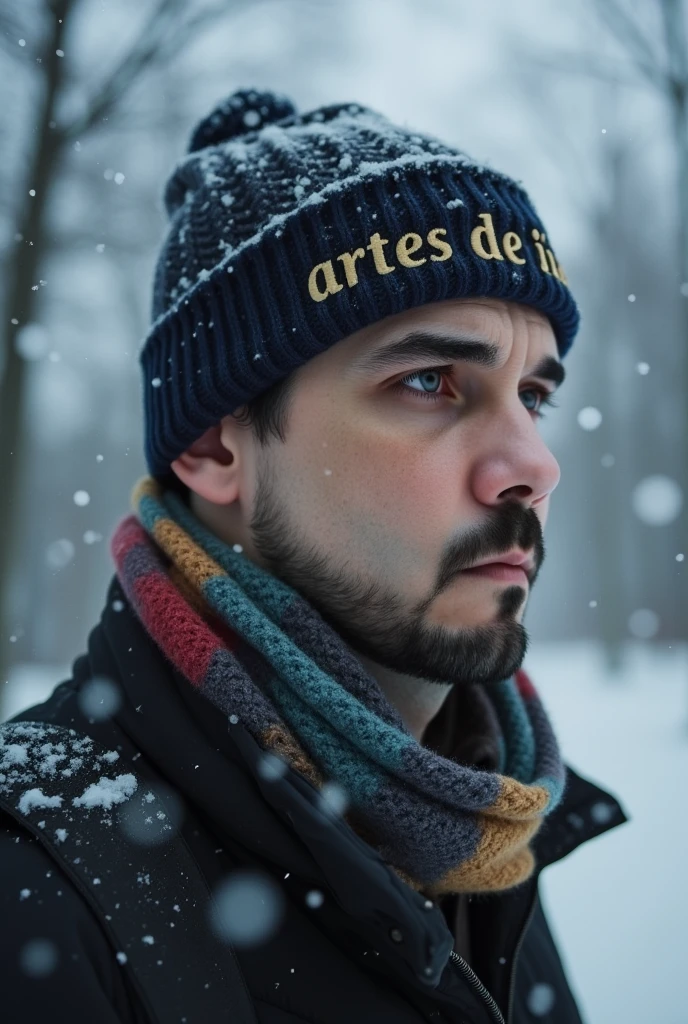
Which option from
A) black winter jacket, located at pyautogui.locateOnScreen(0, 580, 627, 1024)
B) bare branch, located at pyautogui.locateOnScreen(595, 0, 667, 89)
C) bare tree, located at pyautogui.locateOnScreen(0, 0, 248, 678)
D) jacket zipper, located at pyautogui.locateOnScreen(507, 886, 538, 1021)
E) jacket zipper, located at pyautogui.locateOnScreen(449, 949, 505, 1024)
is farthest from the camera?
bare branch, located at pyautogui.locateOnScreen(595, 0, 667, 89)

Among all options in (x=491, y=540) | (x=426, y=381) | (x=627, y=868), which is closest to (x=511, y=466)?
(x=491, y=540)

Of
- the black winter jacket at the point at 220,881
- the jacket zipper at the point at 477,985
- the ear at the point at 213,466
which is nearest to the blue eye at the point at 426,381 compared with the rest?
the ear at the point at 213,466

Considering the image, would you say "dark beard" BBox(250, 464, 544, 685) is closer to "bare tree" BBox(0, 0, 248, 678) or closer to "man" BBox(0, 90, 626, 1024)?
"man" BBox(0, 90, 626, 1024)

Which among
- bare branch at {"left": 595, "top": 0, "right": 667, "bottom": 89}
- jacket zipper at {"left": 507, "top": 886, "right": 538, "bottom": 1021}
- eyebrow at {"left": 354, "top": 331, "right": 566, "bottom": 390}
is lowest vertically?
jacket zipper at {"left": 507, "top": 886, "right": 538, "bottom": 1021}

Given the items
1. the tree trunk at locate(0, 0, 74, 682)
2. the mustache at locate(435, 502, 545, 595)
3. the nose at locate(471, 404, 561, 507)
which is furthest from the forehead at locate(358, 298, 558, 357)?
the tree trunk at locate(0, 0, 74, 682)

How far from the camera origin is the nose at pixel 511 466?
1612 mm

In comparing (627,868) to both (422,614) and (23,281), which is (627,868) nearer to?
(422,614)

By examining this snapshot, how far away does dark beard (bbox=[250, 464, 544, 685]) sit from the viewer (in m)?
1.60

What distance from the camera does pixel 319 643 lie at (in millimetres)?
1526

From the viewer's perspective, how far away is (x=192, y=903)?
117 centimetres

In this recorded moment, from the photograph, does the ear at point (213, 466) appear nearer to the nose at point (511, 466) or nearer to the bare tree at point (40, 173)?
the nose at point (511, 466)

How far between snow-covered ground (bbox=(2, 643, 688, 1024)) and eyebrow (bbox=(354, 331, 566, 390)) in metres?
1.68

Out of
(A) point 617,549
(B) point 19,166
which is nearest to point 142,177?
(B) point 19,166

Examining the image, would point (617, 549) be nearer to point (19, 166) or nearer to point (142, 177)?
point (142, 177)
